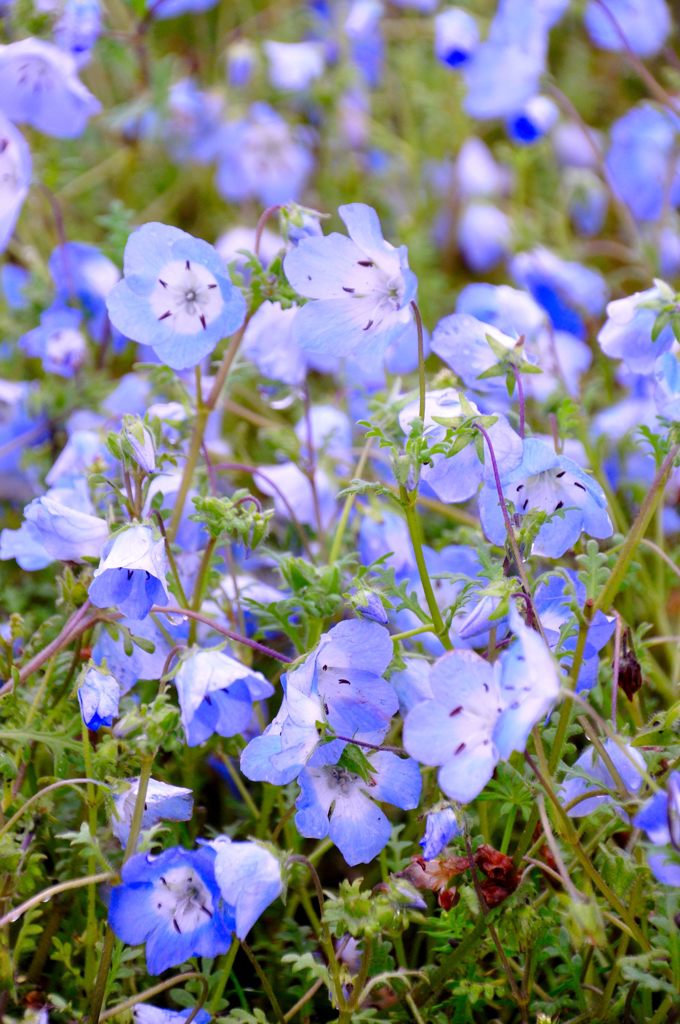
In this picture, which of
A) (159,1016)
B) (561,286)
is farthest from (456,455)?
(561,286)

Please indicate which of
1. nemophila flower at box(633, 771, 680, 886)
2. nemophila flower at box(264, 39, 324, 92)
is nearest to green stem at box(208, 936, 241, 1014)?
nemophila flower at box(633, 771, 680, 886)

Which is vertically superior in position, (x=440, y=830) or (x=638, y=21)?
(x=638, y=21)

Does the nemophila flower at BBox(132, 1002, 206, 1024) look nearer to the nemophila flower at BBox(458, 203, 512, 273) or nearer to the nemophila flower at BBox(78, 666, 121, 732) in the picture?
the nemophila flower at BBox(78, 666, 121, 732)

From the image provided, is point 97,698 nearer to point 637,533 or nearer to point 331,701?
point 331,701

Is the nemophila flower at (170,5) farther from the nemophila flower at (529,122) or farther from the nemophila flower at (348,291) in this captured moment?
the nemophila flower at (348,291)

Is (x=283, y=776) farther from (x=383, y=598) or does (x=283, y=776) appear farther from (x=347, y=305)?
(x=347, y=305)

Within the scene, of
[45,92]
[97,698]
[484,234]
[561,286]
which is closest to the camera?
[97,698]

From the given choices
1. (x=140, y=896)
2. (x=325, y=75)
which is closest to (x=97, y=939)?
(x=140, y=896)

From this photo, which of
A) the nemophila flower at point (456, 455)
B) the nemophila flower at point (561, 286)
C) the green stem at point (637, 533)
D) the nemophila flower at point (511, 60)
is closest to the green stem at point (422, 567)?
the nemophila flower at point (456, 455)
